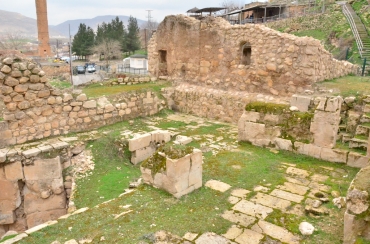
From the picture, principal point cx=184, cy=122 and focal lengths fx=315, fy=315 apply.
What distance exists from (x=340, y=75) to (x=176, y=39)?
7.17 metres

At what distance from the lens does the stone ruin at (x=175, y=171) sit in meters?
5.79

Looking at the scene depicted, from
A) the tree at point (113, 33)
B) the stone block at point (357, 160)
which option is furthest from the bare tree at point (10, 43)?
the stone block at point (357, 160)

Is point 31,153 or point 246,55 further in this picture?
point 246,55

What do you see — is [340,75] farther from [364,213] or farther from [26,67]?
[26,67]

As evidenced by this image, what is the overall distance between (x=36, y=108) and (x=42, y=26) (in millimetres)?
52411

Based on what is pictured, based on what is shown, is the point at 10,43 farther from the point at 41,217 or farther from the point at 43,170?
the point at 41,217

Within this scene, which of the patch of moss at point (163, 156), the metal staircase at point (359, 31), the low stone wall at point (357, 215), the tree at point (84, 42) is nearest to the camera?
the low stone wall at point (357, 215)

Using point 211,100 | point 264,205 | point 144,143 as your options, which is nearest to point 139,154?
point 144,143

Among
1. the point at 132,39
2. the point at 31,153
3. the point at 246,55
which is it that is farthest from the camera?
the point at 132,39

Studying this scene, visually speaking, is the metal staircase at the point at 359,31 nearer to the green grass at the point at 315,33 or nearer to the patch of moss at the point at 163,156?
the green grass at the point at 315,33

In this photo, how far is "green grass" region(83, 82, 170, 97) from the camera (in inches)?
468

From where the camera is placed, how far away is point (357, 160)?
7.23 m

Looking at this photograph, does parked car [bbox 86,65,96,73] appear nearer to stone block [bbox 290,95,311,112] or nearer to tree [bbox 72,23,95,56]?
tree [bbox 72,23,95,56]

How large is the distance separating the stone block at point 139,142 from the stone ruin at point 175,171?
2743 mm
